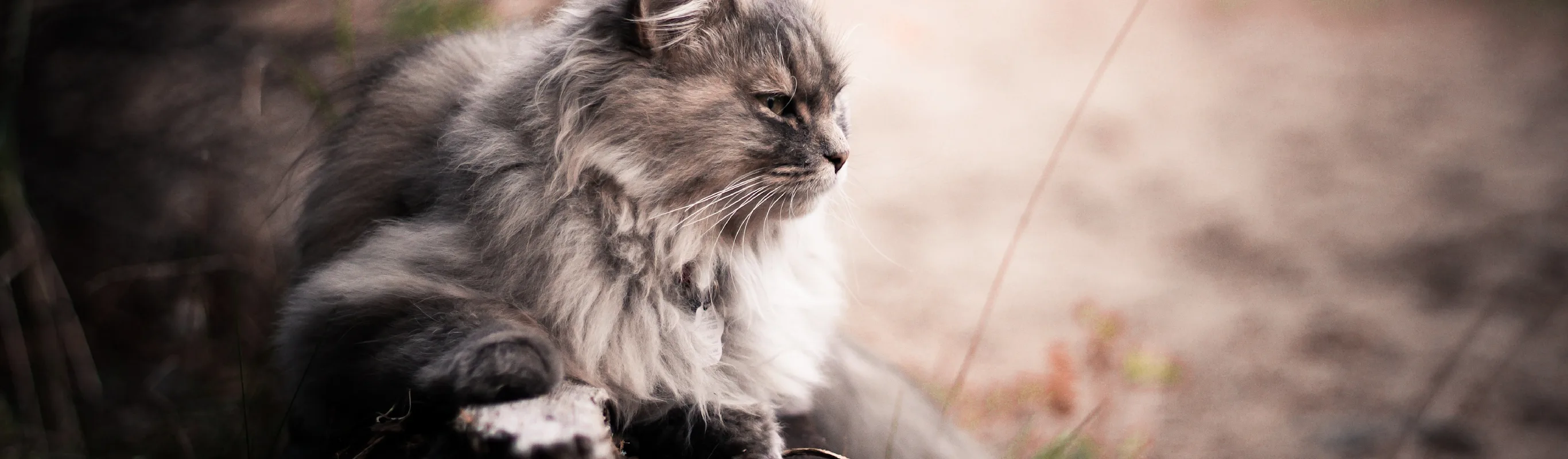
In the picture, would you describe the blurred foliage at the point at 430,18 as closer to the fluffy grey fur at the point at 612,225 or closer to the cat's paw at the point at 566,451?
the fluffy grey fur at the point at 612,225

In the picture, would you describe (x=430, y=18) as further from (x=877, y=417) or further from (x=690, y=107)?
(x=877, y=417)

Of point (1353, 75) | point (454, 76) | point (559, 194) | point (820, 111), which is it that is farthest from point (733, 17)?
point (1353, 75)

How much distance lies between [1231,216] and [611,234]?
3.91 meters

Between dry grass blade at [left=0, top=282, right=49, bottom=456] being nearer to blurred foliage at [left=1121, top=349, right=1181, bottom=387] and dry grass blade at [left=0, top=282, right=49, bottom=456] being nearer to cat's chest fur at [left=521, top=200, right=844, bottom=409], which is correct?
cat's chest fur at [left=521, top=200, right=844, bottom=409]

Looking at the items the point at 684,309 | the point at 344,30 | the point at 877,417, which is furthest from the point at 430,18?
the point at 877,417

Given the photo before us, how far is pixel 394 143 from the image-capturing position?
1726mm

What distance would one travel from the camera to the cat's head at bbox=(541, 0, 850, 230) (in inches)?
56.6

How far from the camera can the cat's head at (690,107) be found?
4.72ft

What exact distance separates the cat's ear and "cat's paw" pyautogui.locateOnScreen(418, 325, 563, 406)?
1.76 feet

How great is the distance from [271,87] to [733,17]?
198 centimetres

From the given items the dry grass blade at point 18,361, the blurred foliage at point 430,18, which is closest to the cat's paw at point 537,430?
the blurred foliage at point 430,18

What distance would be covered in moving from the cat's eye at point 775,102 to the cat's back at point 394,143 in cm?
44

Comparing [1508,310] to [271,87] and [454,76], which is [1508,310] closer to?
[454,76]

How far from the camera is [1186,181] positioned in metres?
4.57
